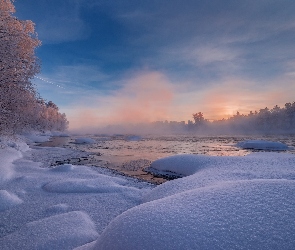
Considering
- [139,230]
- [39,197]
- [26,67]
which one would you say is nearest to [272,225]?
[139,230]

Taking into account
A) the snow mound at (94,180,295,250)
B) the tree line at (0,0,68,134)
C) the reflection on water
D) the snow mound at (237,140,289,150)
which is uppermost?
the tree line at (0,0,68,134)

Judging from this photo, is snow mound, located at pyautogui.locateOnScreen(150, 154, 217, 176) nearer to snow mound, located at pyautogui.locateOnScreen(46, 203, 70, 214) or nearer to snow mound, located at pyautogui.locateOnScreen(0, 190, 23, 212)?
snow mound, located at pyautogui.locateOnScreen(46, 203, 70, 214)

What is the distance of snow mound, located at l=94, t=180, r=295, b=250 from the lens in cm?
236

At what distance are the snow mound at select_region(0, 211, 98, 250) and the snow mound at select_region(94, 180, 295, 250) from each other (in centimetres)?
128

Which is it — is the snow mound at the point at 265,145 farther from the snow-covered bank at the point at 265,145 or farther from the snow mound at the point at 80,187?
the snow mound at the point at 80,187

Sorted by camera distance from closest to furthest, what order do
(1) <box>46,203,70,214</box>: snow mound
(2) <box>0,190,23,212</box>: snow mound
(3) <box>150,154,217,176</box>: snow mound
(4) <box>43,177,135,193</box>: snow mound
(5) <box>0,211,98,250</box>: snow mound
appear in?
(5) <box>0,211,98,250</box>: snow mound → (1) <box>46,203,70,214</box>: snow mound → (2) <box>0,190,23,212</box>: snow mound → (4) <box>43,177,135,193</box>: snow mound → (3) <box>150,154,217,176</box>: snow mound

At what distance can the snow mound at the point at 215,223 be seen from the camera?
2.36 m

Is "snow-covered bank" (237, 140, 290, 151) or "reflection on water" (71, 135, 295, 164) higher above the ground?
"snow-covered bank" (237, 140, 290, 151)

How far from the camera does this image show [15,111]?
9.75 meters

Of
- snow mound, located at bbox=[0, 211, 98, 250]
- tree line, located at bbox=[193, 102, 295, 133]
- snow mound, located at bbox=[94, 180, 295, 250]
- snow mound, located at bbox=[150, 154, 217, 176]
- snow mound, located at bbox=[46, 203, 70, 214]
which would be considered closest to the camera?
snow mound, located at bbox=[94, 180, 295, 250]

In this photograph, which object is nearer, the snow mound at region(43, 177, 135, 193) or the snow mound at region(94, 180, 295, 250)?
the snow mound at region(94, 180, 295, 250)

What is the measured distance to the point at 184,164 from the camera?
12.3 metres

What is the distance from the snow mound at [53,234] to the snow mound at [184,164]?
7305 mm

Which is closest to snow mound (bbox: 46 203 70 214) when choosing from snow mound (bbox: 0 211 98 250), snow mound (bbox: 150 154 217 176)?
snow mound (bbox: 0 211 98 250)
